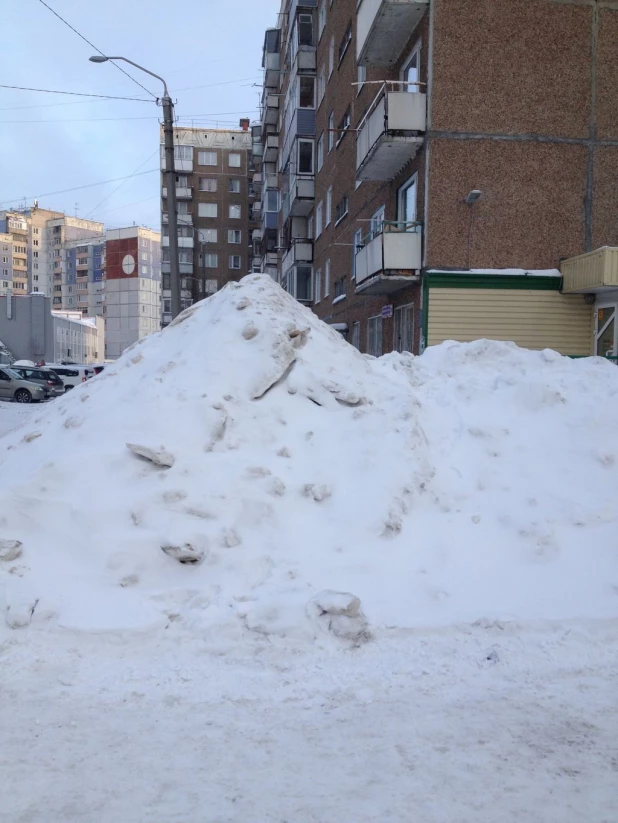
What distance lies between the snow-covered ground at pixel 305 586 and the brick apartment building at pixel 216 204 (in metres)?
57.2

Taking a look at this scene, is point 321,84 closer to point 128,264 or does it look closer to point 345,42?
point 345,42

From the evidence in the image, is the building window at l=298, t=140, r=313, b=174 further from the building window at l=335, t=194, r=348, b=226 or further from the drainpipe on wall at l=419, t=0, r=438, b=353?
the drainpipe on wall at l=419, t=0, r=438, b=353

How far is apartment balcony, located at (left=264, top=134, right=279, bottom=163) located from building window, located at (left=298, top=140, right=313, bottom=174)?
15.1m

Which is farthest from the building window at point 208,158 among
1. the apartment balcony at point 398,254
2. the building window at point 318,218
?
the apartment balcony at point 398,254

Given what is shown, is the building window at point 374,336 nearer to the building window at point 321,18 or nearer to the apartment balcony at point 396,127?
the apartment balcony at point 396,127

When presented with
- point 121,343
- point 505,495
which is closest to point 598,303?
point 505,495

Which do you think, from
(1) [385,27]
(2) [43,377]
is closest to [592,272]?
(1) [385,27]

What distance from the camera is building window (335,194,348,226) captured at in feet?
79.5

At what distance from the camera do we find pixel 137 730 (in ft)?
10.4

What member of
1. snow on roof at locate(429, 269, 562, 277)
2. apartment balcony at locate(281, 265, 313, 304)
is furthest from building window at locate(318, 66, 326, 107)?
snow on roof at locate(429, 269, 562, 277)

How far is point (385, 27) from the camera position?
15.9m

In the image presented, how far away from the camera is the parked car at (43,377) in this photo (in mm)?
26981

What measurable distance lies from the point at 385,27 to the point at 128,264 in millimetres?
80986

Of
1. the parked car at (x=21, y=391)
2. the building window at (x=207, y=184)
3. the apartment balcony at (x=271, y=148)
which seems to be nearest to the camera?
the parked car at (x=21, y=391)
